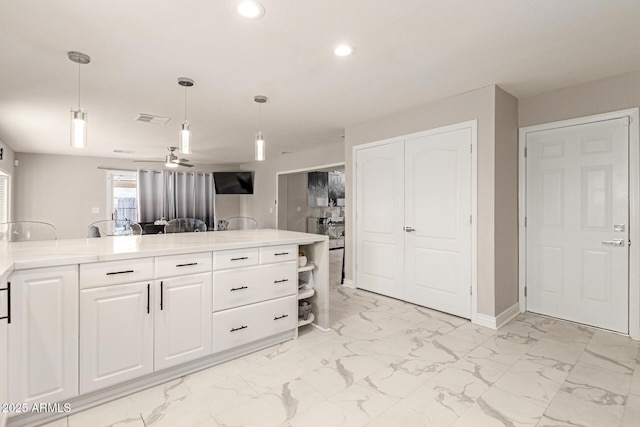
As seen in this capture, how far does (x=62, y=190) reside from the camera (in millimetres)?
6863

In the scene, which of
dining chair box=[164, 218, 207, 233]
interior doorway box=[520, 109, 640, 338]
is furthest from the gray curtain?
interior doorway box=[520, 109, 640, 338]

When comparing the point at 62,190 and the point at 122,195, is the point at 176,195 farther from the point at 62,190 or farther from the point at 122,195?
the point at 62,190

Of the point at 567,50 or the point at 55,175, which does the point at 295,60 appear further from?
the point at 55,175

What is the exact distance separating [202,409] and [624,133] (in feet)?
12.9

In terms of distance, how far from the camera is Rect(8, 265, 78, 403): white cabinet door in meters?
1.58

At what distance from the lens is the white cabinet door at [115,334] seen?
179 centimetres

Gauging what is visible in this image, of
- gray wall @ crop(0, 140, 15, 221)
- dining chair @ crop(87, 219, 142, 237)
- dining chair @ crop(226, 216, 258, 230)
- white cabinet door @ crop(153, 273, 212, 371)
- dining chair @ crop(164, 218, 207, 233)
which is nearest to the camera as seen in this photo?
white cabinet door @ crop(153, 273, 212, 371)

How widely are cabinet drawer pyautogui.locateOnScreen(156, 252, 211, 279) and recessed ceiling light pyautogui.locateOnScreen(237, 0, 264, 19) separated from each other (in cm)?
154

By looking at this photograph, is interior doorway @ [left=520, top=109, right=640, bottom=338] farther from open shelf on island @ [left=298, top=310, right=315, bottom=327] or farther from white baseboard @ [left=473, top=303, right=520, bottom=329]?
open shelf on island @ [left=298, top=310, right=315, bottom=327]

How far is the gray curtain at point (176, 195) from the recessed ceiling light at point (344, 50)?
22.4 ft

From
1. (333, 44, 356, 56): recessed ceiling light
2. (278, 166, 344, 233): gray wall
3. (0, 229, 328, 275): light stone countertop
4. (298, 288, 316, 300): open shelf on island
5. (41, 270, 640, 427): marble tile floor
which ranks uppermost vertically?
(333, 44, 356, 56): recessed ceiling light

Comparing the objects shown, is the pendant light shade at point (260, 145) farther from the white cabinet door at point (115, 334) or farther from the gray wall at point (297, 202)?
the gray wall at point (297, 202)

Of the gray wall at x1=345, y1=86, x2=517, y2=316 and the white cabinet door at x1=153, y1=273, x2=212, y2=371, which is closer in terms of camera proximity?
the white cabinet door at x1=153, y1=273, x2=212, y2=371

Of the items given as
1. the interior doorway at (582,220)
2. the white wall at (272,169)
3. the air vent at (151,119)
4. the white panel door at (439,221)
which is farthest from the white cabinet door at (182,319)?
the white wall at (272,169)
